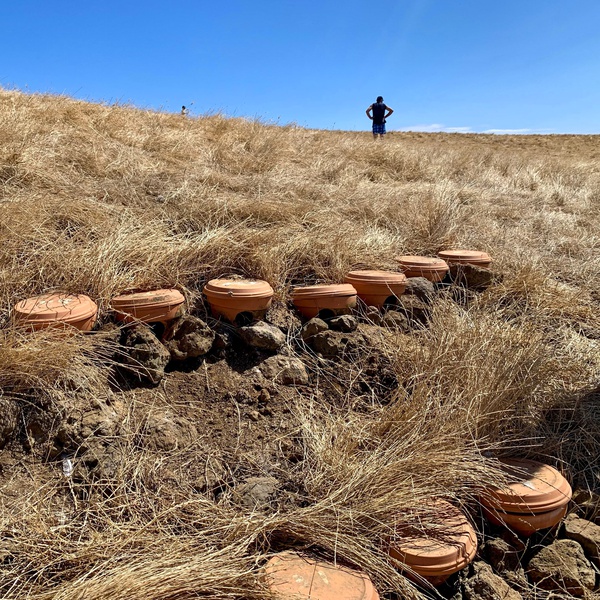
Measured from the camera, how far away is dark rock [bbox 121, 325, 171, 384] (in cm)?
227

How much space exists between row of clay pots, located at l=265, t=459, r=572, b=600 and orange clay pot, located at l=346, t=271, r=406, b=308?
1.17m

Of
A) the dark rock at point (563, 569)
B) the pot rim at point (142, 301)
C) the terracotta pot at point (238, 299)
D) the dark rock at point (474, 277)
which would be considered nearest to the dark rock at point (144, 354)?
the pot rim at point (142, 301)

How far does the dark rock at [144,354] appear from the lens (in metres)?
2.27

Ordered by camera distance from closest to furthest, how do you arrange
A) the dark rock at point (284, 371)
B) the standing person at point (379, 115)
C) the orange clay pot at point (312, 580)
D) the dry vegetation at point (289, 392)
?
the orange clay pot at point (312, 580) → the dry vegetation at point (289, 392) → the dark rock at point (284, 371) → the standing person at point (379, 115)

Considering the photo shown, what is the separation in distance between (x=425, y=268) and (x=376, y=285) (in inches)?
21.1

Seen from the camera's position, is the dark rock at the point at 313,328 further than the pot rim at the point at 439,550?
Yes

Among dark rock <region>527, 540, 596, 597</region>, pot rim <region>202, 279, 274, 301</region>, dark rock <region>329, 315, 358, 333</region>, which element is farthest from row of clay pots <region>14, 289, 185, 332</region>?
dark rock <region>527, 540, 596, 597</region>

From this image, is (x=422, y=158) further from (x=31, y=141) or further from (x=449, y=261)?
(x=31, y=141)

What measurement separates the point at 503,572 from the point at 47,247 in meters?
2.58

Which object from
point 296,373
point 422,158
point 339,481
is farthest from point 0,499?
point 422,158

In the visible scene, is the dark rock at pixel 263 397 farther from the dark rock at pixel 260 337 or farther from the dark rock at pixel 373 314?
the dark rock at pixel 373 314

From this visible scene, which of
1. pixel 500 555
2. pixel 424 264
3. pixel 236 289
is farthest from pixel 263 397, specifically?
pixel 424 264

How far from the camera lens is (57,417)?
190 cm

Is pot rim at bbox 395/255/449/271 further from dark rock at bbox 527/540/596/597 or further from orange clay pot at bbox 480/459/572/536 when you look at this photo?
dark rock at bbox 527/540/596/597
